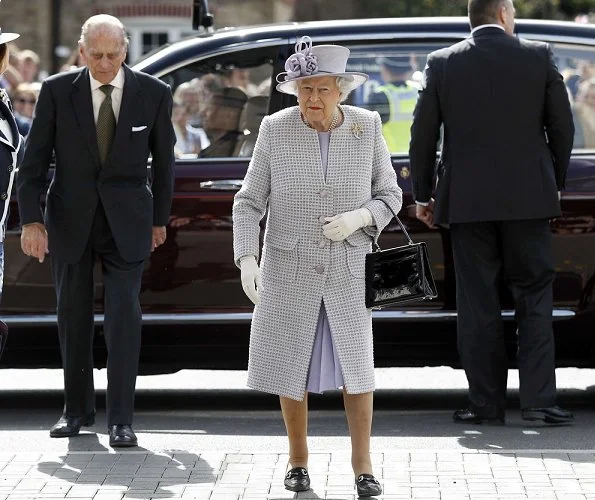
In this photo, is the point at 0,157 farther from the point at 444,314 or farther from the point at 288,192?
the point at 444,314

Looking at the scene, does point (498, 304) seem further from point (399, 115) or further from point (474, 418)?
point (399, 115)

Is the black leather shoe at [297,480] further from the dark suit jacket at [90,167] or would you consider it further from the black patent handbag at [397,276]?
the dark suit jacket at [90,167]

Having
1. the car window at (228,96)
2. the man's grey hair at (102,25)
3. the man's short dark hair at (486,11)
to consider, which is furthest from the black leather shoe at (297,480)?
the man's short dark hair at (486,11)

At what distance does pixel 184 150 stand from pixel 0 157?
2.29 m

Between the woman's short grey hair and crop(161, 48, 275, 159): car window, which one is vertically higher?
the woman's short grey hair

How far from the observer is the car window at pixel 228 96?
8.17 m

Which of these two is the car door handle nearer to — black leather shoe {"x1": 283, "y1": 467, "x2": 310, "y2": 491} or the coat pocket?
the coat pocket

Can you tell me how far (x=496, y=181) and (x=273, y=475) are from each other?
201 cm

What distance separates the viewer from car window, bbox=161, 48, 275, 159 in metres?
8.17

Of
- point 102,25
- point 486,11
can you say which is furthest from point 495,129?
point 102,25

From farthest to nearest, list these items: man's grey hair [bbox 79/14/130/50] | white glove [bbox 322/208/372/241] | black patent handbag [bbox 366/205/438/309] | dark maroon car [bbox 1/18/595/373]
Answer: dark maroon car [bbox 1/18/595/373], man's grey hair [bbox 79/14/130/50], black patent handbag [bbox 366/205/438/309], white glove [bbox 322/208/372/241]

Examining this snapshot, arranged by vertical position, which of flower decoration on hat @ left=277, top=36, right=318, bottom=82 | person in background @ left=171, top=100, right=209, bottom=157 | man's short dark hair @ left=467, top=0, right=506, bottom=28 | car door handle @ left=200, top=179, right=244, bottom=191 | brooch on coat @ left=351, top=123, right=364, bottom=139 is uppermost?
man's short dark hair @ left=467, top=0, right=506, bottom=28

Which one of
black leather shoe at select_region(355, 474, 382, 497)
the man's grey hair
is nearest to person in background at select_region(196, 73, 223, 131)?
the man's grey hair

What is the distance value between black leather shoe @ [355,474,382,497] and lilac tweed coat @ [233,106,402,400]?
332 mm
